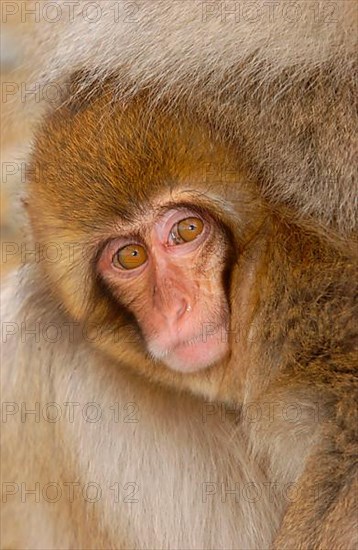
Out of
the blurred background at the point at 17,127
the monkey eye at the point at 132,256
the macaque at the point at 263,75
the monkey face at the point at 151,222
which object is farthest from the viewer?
the blurred background at the point at 17,127

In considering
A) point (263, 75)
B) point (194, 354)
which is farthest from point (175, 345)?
point (263, 75)

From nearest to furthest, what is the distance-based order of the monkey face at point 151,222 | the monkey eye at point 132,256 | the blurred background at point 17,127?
the monkey face at point 151,222
the monkey eye at point 132,256
the blurred background at point 17,127

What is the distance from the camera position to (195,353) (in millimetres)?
1779

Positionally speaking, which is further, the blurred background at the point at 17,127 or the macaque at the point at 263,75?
the blurred background at the point at 17,127

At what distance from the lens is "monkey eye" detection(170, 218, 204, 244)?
1.79 metres

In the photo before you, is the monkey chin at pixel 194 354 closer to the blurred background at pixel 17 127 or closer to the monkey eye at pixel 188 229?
the monkey eye at pixel 188 229

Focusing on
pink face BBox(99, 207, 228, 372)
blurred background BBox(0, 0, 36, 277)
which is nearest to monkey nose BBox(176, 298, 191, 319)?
pink face BBox(99, 207, 228, 372)

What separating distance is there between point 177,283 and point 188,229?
0.32 feet

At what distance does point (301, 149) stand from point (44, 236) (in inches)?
20.4

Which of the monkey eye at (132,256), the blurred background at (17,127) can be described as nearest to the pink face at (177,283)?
the monkey eye at (132,256)

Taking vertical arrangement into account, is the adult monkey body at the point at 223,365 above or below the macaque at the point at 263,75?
below

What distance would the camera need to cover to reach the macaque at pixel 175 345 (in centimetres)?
167

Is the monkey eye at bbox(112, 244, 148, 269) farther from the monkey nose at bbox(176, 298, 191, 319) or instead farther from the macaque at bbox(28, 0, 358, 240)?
the macaque at bbox(28, 0, 358, 240)

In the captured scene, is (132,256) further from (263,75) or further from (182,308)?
(263,75)
